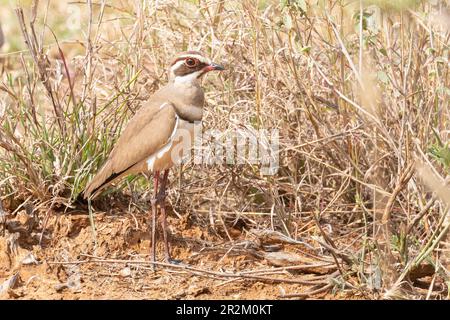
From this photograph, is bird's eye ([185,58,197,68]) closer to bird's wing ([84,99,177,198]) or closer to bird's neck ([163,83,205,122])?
bird's neck ([163,83,205,122])

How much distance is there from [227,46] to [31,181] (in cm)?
139

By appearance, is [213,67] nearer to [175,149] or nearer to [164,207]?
[175,149]

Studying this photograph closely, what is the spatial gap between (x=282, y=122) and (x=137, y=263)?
1115 millimetres

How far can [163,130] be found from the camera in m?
4.93

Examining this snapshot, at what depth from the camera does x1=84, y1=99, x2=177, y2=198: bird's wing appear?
488 centimetres

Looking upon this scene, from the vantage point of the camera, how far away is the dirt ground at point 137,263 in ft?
15.1

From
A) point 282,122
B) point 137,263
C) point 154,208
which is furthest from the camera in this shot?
point 282,122

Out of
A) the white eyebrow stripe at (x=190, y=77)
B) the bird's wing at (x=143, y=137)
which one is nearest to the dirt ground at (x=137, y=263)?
the bird's wing at (x=143, y=137)

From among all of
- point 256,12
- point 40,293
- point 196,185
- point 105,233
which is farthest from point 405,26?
point 40,293

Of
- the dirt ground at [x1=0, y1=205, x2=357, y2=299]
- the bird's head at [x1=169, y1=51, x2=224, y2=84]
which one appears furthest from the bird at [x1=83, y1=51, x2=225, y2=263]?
the dirt ground at [x1=0, y1=205, x2=357, y2=299]

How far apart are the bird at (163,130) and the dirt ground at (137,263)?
0.56 ft

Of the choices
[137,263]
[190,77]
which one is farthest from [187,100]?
[137,263]

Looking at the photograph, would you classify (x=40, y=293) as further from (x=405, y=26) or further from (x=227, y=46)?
(x=405, y=26)
